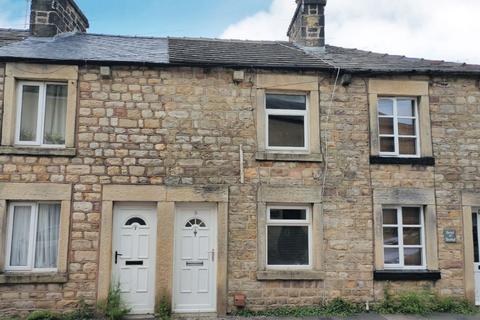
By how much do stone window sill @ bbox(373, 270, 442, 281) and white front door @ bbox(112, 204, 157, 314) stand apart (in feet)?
15.1

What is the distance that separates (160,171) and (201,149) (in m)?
0.95

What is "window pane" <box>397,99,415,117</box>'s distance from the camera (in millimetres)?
9578

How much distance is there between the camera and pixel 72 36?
10602mm

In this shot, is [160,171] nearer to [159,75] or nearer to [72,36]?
[159,75]

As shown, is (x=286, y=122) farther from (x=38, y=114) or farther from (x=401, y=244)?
(x=38, y=114)

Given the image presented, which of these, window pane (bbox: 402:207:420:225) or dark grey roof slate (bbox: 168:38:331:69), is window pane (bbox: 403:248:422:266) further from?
dark grey roof slate (bbox: 168:38:331:69)

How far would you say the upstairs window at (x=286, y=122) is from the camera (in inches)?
362

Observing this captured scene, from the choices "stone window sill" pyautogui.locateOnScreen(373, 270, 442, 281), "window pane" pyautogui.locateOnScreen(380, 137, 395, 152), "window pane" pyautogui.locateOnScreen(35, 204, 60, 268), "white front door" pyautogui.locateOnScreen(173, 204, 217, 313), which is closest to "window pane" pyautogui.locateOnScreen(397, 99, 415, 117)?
"window pane" pyautogui.locateOnScreen(380, 137, 395, 152)

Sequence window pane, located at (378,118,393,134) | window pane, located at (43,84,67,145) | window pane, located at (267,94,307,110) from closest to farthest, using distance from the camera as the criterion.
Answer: window pane, located at (43,84,67,145), window pane, located at (267,94,307,110), window pane, located at (378,118,393,134)

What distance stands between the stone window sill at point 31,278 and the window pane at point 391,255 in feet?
21.4

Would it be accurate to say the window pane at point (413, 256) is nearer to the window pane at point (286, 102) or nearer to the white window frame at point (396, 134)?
the white window frame at point (396, 134)

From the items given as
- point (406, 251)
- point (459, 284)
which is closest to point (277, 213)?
point (406, 251)

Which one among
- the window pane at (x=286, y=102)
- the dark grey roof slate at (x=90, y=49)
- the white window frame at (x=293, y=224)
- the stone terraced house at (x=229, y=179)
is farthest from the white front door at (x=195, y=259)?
the dark grey roof slate at (x=90, y=49)

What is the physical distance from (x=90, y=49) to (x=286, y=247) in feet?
20.2
